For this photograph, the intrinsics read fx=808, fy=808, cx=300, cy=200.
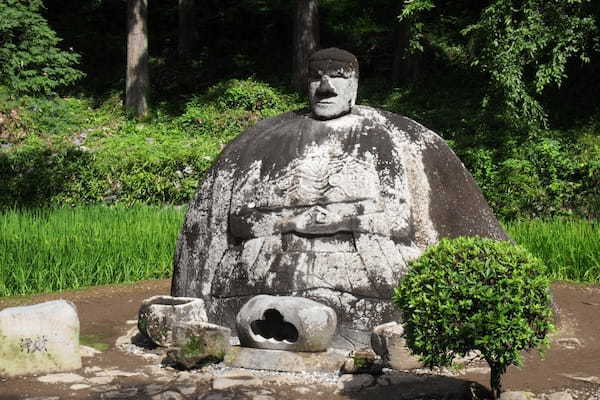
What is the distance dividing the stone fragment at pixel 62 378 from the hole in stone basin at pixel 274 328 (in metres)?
1.43

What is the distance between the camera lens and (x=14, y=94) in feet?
40.9

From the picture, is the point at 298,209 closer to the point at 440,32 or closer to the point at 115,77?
the point at 440,32

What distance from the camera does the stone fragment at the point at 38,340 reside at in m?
6.41

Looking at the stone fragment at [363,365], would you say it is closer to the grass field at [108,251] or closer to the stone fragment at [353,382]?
the stone fragment at [353,382]

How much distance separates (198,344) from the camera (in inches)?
255

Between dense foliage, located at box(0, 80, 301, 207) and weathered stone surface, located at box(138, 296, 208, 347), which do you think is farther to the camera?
dense foliage, located at box(0, 80, 301, 207)

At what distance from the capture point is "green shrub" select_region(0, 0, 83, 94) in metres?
12.0

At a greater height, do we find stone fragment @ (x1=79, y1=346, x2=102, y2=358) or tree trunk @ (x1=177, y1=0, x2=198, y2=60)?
tree trunk @ (x1=177, y1=0, x2=198, y2=60)

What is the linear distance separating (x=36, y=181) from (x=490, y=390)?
1202 centimetres

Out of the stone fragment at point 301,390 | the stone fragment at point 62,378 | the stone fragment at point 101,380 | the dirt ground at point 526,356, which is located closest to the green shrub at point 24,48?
the dirt ground at point 526,356

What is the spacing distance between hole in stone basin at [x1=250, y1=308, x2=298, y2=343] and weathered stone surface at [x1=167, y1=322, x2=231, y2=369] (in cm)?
28

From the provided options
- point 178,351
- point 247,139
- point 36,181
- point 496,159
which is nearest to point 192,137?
point 36,181

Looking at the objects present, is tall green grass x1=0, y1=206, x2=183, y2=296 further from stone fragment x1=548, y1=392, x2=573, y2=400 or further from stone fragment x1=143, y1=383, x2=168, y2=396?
stone fragment x1=548, y1=392, x2=573, y2=400

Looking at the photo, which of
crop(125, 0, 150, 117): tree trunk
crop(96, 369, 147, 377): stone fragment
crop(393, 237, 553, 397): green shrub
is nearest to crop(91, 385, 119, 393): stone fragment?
crop(96, 369, 147, 377): stone fragment
